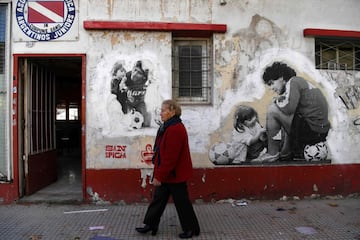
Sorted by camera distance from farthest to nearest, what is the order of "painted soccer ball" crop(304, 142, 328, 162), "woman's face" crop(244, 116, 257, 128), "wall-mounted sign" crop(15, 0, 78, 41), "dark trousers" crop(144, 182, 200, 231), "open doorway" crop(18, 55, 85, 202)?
"painted soccer ball" crop(304, 142, 328, 162) → "woman's face" crop(244, 116, 257, 128) → "open doorway" crop(18, 55, 85, 202) → "wall-mounted sign" crop(15, 0, 78, 41) → "dark trousers" crop(144, 182, 200, 231)

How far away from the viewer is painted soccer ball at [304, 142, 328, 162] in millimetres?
7133

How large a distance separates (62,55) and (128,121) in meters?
1.61

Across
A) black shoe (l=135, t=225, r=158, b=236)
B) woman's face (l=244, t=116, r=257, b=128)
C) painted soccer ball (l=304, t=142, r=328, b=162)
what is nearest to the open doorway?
black shoe (l=135, t=225, r=158, b=236)

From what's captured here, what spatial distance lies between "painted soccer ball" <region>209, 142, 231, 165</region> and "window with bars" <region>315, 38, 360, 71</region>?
2.44m

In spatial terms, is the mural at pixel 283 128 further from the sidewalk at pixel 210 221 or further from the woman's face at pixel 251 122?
the sidewalk at pixel 210 221

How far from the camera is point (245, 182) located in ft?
22.7

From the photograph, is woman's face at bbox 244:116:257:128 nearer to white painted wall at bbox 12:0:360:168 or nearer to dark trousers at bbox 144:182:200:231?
white painted wall at bbox 12:0:360:168

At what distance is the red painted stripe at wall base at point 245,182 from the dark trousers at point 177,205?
161cm

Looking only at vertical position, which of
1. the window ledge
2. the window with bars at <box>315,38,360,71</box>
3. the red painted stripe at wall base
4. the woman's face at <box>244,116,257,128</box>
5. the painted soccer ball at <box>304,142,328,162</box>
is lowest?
the red painted stripe at wall base

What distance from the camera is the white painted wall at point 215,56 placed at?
669cm

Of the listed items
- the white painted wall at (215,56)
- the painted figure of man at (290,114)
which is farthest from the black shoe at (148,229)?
the painted figure of man at (290,114)

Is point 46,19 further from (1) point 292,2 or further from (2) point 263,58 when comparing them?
(1) point 292,2

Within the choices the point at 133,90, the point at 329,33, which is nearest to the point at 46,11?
the point at 133,90

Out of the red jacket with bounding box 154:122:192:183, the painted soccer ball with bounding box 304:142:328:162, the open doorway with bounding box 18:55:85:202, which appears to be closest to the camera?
the red jacket with bounding box 154:122:192:183
